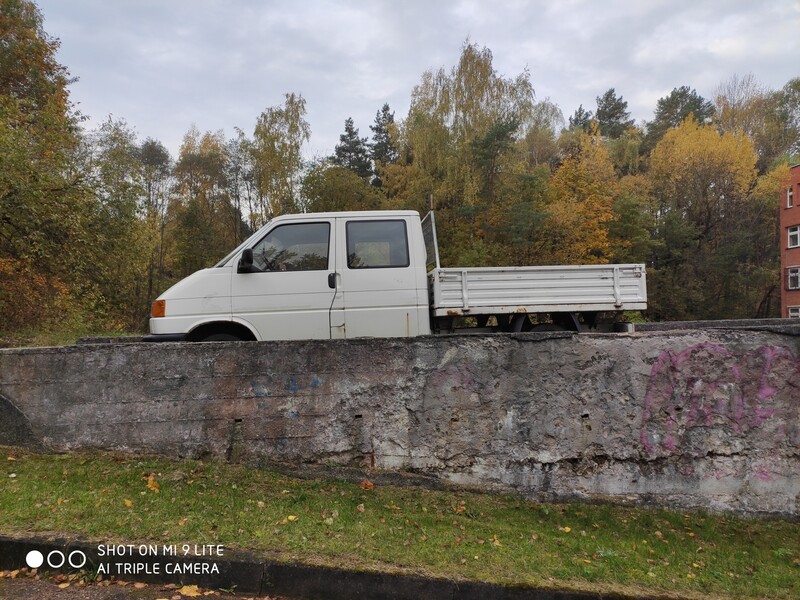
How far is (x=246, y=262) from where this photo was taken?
579 cm

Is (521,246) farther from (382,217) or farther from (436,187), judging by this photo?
(382,217)

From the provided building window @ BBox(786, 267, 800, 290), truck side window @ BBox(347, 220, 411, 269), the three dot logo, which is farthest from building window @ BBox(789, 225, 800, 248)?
the three dot logo

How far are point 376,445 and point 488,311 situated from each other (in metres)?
2.09

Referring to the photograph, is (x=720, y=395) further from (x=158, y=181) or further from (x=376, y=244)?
(x=158, y=181)

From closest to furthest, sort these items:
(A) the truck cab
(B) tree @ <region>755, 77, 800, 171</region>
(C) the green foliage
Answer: (A) the truck cab
(C) the green foliage
(B) tree @ <region>755, 77, 800, 171</region>

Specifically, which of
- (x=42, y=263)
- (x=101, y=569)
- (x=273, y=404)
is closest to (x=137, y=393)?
(x=273, y=404)

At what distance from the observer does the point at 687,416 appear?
4996 mm

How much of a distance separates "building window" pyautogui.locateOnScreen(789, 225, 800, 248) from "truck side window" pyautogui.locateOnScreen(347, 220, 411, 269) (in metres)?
38.3

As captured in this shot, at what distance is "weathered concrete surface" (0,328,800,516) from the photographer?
15.9 ft

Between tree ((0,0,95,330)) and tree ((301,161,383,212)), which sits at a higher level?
tree ((301,161,383,212))

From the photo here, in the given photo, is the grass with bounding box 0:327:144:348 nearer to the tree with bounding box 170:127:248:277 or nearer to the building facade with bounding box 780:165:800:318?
the tree with bounding box 170:127:248:277

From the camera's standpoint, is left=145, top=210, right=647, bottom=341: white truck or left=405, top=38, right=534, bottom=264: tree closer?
left=145, top=210, right=647, bottom=341: white truck

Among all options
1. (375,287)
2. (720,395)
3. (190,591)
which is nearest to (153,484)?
(190,591)

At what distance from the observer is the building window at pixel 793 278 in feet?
111
